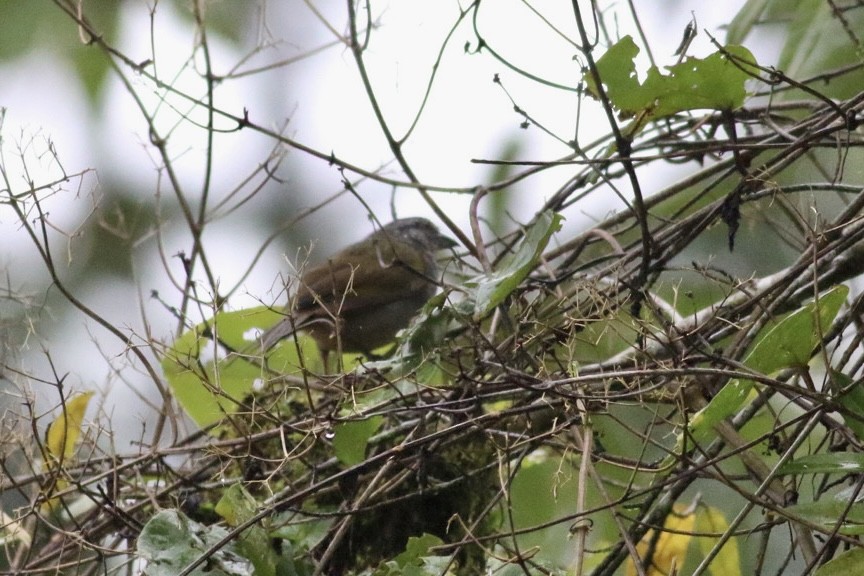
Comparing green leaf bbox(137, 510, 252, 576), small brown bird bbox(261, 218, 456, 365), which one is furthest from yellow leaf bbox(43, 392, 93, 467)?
small brown bird bbox(261, 218, 456, 365)

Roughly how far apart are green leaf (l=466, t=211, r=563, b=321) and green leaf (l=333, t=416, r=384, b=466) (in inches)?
12.9

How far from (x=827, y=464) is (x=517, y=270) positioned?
0.57m

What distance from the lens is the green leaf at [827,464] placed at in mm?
1415

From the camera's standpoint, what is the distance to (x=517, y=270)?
5.16 ft

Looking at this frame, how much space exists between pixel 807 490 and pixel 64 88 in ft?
13.2

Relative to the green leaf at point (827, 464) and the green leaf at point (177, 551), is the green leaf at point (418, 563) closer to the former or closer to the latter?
the green leaf at point (177, 551)

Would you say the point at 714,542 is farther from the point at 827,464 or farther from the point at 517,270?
the point at 517,270

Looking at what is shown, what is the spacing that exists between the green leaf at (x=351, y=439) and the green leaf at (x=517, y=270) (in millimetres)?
327

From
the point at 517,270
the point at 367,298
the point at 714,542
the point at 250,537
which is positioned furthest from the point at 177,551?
the point at 367,298

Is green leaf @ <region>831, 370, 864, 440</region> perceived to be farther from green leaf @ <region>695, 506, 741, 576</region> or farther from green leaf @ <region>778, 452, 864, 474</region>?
green leaf @ <region>695, 506, 741, 576</region>

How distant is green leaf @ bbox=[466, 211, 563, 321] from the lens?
1572mm

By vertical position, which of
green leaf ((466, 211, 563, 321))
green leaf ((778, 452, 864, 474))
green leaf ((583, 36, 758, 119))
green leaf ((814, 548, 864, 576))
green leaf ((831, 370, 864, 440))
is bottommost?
green leaf ((814, 548, 864, 576))

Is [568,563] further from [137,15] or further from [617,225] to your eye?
[137,15]

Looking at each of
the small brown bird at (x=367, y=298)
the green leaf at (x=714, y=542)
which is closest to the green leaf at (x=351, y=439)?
the green leaf at (x=714, y=542)
